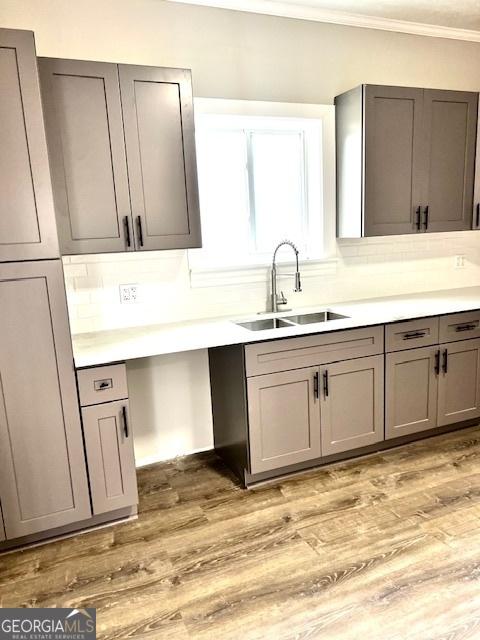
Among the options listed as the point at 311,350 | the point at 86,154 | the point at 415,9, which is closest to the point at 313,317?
the point at 311,350

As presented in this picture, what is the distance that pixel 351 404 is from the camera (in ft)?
9.11

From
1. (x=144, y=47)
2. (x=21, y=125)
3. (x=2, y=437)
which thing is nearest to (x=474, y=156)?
(x=144, y=47)

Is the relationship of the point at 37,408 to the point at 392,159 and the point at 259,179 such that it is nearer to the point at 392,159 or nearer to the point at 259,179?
the point at 259,179

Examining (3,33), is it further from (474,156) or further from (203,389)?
(474,156)

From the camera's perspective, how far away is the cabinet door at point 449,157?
305 centimetres

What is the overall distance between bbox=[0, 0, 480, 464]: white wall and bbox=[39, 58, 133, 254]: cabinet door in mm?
353

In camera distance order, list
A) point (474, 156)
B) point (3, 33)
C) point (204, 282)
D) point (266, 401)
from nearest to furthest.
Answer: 1. point (3, 33)
2. point (266, 401)
3. point (204, 282)
4. point (474, 156)

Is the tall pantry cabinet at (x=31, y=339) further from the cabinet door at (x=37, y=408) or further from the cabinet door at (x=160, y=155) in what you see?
the cabinet door at (x=160, y=155)

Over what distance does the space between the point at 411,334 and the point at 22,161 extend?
2263 millimetres

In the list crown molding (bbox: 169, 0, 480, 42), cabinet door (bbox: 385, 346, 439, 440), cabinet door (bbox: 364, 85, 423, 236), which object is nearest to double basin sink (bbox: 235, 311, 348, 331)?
cabinet door (bbox: 385, 346, 439, 440)

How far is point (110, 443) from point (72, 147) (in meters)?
1.42

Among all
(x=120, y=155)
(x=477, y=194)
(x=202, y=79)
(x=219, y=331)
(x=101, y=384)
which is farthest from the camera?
(x=477, y=194)

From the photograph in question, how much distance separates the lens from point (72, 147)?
2.25 meters

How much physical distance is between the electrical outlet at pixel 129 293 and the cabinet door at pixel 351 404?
1163 mm
